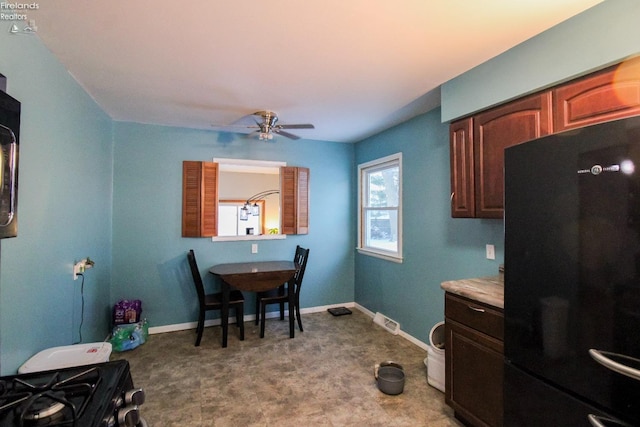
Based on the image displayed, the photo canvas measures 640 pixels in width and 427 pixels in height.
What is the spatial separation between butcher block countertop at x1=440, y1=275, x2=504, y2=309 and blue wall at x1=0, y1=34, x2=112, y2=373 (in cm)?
240

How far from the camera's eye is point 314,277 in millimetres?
4207

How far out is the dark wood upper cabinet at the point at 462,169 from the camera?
217 centimetres

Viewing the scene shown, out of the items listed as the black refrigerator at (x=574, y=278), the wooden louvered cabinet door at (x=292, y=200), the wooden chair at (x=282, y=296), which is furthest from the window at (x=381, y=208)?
the black refrigerator at (x=574, y=278)

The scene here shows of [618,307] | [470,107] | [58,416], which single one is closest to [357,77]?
[470,107]

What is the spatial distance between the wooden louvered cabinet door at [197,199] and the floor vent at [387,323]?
2.31m

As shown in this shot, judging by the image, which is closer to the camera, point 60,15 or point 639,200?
point 639,200

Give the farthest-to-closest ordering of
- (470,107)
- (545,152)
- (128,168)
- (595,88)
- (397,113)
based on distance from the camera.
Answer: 1. (128,168)
2. (397,113)
3. (470,107)
4. (595,88)
5. (545,152)

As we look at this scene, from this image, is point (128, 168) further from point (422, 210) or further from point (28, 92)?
point (422, 210)

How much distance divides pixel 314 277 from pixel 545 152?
3351 mm

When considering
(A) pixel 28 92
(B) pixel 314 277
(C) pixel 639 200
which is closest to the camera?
(C) pixel 639 200

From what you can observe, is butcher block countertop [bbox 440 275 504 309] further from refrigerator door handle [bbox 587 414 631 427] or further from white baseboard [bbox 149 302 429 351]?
white baseboard [bbox 149 302 429 351]

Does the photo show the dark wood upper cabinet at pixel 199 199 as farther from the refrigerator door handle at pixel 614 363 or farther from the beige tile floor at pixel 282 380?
the refrigerator door handle at pixel 614 363

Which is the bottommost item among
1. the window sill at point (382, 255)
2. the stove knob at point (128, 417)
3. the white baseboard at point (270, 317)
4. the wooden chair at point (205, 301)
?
the white baseboard at point (270, 317)

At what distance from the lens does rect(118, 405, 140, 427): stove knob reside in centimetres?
88
